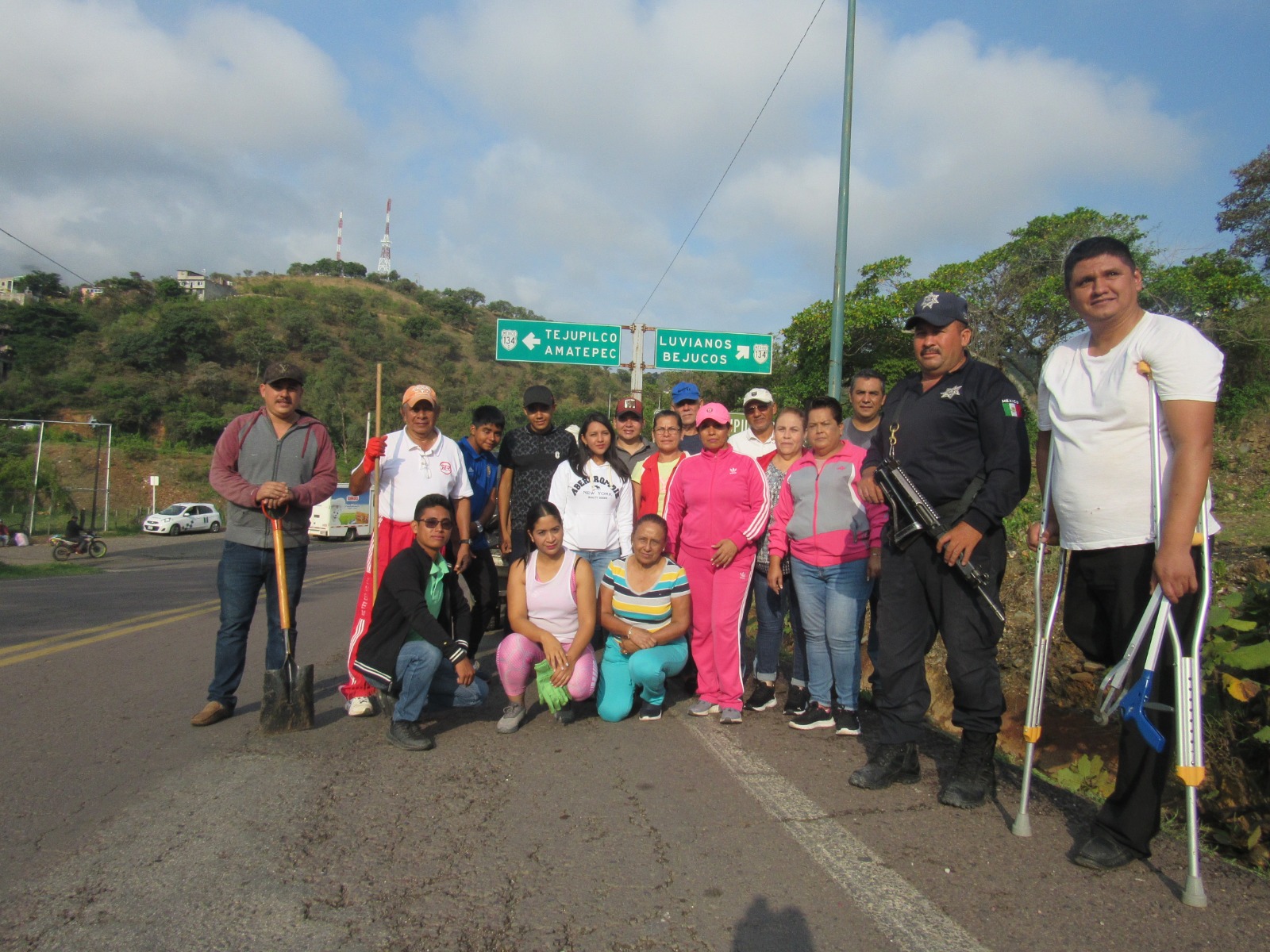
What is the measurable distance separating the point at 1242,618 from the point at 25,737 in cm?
588

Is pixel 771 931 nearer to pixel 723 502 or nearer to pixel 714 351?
pixel 723 502

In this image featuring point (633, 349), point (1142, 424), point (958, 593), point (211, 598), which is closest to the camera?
point (1142, 424)

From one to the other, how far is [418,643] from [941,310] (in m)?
3.23

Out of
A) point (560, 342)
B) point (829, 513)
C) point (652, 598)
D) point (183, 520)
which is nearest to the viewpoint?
point (829, 513)

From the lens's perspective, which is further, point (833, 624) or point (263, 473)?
point (263, 473)

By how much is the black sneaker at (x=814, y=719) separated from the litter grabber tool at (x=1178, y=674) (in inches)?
78.3

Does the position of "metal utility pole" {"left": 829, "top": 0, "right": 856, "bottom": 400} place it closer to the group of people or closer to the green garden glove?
the group of people

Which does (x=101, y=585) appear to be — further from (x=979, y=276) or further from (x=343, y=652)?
(x=979, y=276)

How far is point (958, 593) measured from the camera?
3.54 metres

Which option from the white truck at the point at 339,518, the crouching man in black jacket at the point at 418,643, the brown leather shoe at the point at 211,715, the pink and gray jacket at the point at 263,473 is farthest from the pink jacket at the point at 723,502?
the white truck at the point at 339,518

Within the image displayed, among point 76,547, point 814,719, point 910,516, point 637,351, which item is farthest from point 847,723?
point 76,547

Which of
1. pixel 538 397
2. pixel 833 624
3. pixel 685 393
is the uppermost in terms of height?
pixel 685 393

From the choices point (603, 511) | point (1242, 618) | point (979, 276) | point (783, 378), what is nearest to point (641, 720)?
point (603, 511)

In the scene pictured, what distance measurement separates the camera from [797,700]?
504 centimetres
